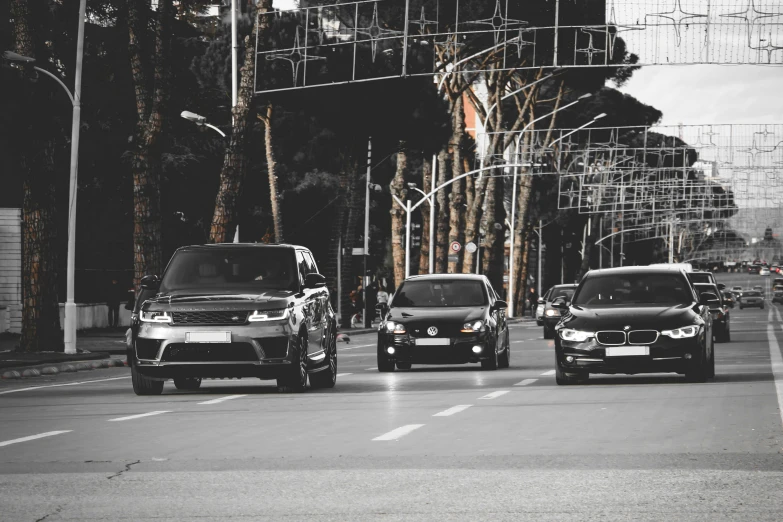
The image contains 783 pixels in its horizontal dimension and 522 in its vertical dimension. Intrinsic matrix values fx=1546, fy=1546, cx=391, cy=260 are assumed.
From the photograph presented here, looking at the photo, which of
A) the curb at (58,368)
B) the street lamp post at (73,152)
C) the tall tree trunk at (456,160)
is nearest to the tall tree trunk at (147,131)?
the street lamp post at (73,152)

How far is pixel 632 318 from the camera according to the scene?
63.2 feet

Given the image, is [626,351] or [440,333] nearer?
[626,351]

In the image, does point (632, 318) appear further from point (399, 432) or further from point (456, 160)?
point (456, 160)

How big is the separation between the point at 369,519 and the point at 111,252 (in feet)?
154

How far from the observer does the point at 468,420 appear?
47.4ft

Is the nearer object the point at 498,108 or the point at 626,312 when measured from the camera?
the point at 626,312

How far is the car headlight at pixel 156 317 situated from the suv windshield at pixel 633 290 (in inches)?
221

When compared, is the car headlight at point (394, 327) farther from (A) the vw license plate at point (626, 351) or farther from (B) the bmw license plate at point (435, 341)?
(A) the vw license plate at point (626, 351)

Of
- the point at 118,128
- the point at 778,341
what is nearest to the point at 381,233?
the point at 118,128

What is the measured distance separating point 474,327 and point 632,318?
5045 millimetres

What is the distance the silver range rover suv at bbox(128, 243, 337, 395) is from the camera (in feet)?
58.6

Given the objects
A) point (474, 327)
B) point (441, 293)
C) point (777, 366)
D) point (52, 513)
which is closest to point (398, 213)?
point (441, 293)

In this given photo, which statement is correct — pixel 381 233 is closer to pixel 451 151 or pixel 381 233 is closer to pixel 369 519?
pixel 451 151

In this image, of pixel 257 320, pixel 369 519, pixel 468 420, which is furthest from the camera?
pixel 257 320
